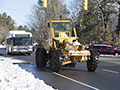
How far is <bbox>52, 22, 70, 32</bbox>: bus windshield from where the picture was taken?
1569 cm

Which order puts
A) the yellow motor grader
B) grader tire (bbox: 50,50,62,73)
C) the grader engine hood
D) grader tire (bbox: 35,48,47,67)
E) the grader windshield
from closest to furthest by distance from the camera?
grader tire (bbox: 50,50,62,73) → the yellow motor grader → the grader engine hood → grader tire (bbox: 35,48,47,67) → the grader windshield

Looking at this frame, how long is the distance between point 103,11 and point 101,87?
3925cm

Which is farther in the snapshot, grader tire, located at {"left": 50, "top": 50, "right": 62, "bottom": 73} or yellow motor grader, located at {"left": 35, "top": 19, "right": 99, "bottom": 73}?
yellow motor grader, located at {"left": 35, "top": 19, "right": 99, "bottom": 73}

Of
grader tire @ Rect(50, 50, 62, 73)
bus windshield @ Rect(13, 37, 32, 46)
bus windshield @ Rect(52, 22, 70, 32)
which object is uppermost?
bus windshield @ Rect(52, 22, 70, 32)

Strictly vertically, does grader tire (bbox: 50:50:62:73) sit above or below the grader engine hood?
below

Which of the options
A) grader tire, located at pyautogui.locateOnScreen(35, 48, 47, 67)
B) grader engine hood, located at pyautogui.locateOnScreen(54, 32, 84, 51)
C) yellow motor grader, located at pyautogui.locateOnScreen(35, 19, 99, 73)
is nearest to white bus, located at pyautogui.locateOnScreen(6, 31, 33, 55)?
yellow motor grader, located at pyautogui.locateOnScreen(35, 19, 99, 73)

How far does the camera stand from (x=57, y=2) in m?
43.4

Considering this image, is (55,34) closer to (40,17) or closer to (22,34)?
(22,34)

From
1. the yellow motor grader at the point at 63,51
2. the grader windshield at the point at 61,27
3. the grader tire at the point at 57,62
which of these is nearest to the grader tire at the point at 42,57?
the yellow motor grader at the point at 63,51

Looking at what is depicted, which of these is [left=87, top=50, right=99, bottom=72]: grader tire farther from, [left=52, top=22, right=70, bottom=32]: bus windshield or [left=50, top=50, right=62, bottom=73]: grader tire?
[left=52, top=22, right=70, bottom=32]: bus windshield

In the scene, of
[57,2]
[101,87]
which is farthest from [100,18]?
[101,87]

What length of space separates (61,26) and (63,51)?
9.37 ft

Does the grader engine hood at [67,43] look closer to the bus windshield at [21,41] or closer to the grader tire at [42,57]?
the grader tire at [42,57]

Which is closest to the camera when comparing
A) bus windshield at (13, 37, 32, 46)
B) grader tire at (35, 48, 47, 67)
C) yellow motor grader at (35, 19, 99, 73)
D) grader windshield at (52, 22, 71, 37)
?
yellow motor grader at (35, 19, 99, 73)
